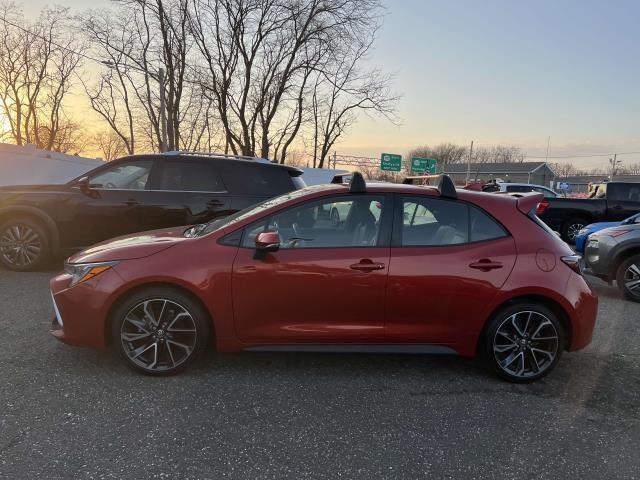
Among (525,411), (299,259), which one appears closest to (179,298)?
(299,259)

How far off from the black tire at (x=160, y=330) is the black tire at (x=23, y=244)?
403 cm

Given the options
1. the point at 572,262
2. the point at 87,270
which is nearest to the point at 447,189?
the point at 572,262

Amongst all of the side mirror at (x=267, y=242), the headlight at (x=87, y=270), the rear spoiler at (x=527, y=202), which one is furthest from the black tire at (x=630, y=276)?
the headlight at (x=87, y=270)

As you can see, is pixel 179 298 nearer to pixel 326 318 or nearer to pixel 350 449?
pixel 326 318

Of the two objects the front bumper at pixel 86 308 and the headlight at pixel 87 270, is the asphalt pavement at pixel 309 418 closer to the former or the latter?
the front bumper at pixel 86 308

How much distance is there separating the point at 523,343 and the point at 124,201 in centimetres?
554

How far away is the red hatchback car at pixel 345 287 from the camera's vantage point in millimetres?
3377

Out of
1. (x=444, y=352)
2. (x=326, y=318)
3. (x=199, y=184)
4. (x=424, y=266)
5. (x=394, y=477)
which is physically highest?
(x=199, y=184)

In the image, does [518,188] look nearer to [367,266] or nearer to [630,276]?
[630,276]

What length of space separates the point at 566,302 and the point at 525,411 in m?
0.94

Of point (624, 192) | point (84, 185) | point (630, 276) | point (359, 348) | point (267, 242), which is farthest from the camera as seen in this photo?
point (624, 192)

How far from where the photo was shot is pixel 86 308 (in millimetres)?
3363

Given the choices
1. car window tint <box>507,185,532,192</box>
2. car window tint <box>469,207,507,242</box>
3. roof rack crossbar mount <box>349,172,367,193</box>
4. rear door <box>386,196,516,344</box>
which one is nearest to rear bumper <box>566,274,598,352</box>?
rear door <box>386,196,516,344</box>

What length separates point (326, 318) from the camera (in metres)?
3.45
